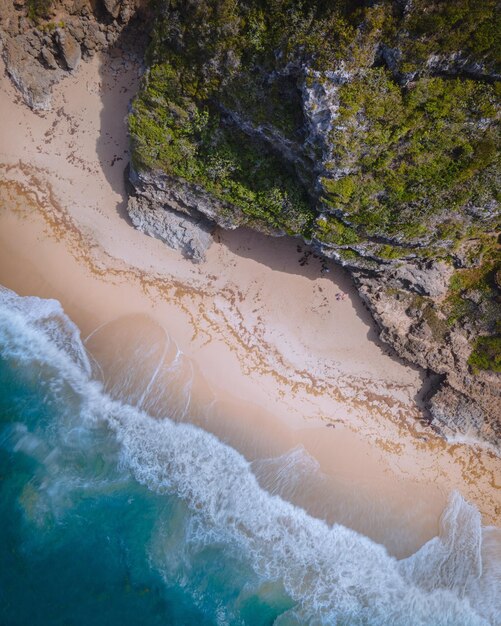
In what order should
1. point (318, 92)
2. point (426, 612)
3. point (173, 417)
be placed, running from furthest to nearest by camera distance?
point (173, 417) → point (426, 612) → point (318, 92)

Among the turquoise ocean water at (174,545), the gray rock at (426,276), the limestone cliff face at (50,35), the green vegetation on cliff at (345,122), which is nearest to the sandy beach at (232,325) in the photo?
the limestone cliff face at (50,35)

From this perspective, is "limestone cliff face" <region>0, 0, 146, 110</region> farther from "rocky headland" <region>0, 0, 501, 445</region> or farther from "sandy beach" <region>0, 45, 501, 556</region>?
"sandy beach" <region>0, 45, 501, 556</region>

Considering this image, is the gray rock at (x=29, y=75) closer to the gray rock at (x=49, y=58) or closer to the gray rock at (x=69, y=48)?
the gray rock at (x=49, y=58)

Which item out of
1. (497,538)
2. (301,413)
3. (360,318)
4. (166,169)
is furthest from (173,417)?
(497,538)

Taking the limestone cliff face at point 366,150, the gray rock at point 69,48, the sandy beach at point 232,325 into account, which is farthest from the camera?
the sandy beach at point 232,325

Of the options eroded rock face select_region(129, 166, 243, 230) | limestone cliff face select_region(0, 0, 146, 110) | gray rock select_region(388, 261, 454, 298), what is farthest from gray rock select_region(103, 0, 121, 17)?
gray rock select_region(388, 261, 454, 298)

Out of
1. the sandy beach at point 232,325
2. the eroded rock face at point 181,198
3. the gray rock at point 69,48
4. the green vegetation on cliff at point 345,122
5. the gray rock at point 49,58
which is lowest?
the sandy beach at point 232,325

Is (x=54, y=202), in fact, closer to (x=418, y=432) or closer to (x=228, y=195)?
(x=228, y=195)

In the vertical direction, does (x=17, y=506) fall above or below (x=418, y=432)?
below

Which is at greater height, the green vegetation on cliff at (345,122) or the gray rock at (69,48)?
the green vegetation on cliff at (345,122)
